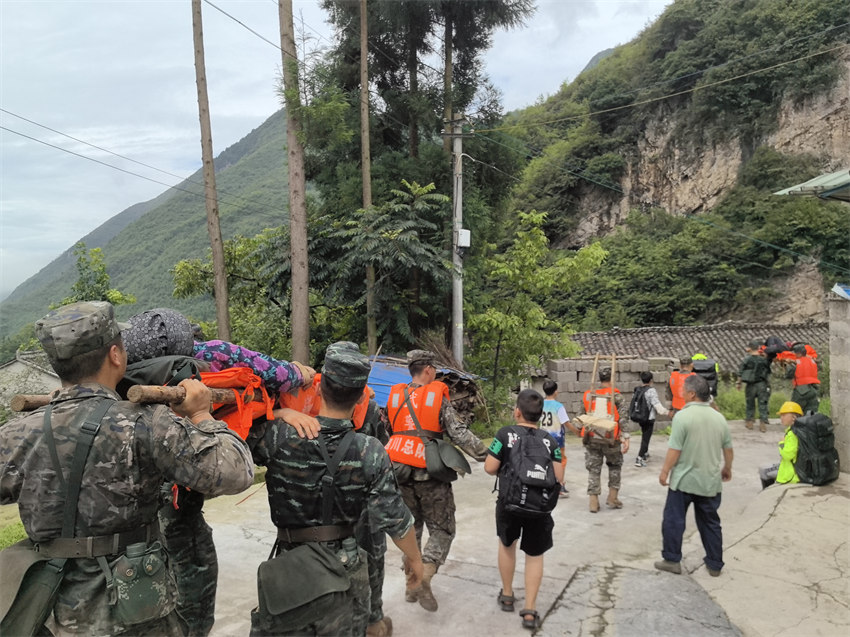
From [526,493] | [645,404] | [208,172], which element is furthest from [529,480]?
[208,172]

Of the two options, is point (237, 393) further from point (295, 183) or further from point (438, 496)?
point (295, 183)

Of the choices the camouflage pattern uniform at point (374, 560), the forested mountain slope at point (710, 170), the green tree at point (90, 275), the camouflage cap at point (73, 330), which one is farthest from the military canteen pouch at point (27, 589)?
the forested mountain slope at point (710, 170)

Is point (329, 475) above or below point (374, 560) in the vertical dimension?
above

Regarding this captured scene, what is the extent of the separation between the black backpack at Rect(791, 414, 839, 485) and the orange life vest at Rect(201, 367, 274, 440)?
234 inches

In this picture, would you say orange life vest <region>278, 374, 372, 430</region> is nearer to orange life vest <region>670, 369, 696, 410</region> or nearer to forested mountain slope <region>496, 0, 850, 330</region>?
orange life vest <region>670, 369, 696, 410</region>

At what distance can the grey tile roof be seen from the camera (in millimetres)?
23094

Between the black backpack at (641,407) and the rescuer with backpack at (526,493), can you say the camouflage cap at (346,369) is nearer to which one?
the rescuer with backpack at (526,493)

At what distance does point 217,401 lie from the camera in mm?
2281

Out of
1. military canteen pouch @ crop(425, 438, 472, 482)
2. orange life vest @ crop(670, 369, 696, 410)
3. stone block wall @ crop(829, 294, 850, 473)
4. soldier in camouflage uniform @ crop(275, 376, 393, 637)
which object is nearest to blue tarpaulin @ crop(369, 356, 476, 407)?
orange life vest @ crop(670, 369, 696, 410)

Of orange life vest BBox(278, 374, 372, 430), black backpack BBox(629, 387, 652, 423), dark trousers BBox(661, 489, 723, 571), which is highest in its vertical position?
orange life vest BBox(278, 374, 372, 430)

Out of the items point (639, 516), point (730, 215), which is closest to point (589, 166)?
point (730, 215)

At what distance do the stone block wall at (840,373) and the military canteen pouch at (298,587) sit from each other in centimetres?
645

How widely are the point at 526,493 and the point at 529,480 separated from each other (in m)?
0.09

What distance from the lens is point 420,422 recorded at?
4.12 metres
